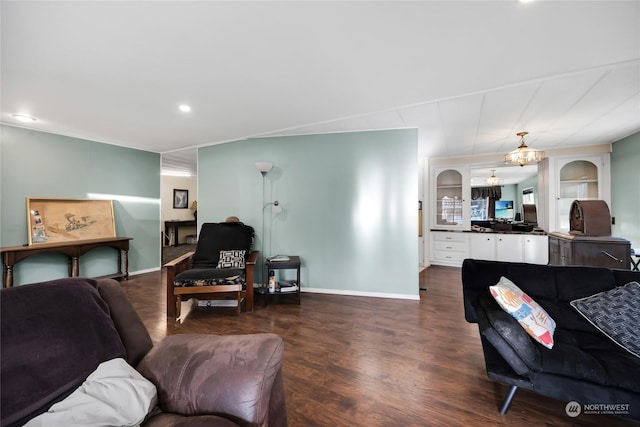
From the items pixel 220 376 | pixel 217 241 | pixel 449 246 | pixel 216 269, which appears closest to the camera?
pixel 220 376

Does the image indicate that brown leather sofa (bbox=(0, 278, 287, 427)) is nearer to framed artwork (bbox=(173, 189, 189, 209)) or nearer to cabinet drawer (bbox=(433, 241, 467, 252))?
cabinet drawer (bbox=(433, 241, 467, 252))

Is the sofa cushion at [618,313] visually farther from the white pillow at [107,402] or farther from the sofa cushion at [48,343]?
the sofa cushion at [48,343]

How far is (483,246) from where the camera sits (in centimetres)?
512

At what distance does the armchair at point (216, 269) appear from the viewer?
2818 millimetres

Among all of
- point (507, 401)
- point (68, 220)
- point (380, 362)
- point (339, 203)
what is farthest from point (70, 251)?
point (507, 401)

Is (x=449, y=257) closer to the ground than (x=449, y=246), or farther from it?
closer to the ground

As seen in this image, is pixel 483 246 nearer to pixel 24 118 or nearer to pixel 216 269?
pixel 216 269

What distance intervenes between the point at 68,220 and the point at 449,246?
22.8ft

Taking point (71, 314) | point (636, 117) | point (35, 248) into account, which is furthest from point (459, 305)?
point (35, 248)

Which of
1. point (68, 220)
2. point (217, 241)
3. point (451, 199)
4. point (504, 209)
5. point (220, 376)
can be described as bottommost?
point (220, 376)

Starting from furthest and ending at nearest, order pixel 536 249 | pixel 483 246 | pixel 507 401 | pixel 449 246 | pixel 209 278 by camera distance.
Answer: pixel 449 246, pixel 483 246, pixel 536 249, pixel 209 278, pixel 507 401

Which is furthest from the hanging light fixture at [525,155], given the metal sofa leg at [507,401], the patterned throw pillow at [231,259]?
the patterned throw pillow at [231,259]

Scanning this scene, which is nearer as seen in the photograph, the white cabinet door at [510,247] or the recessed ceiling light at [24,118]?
the recessed ceiling light at [24,118]

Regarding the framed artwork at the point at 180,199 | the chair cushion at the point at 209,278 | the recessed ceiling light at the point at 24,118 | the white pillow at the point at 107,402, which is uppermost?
the recessed ceiling light at the point at 24,118
